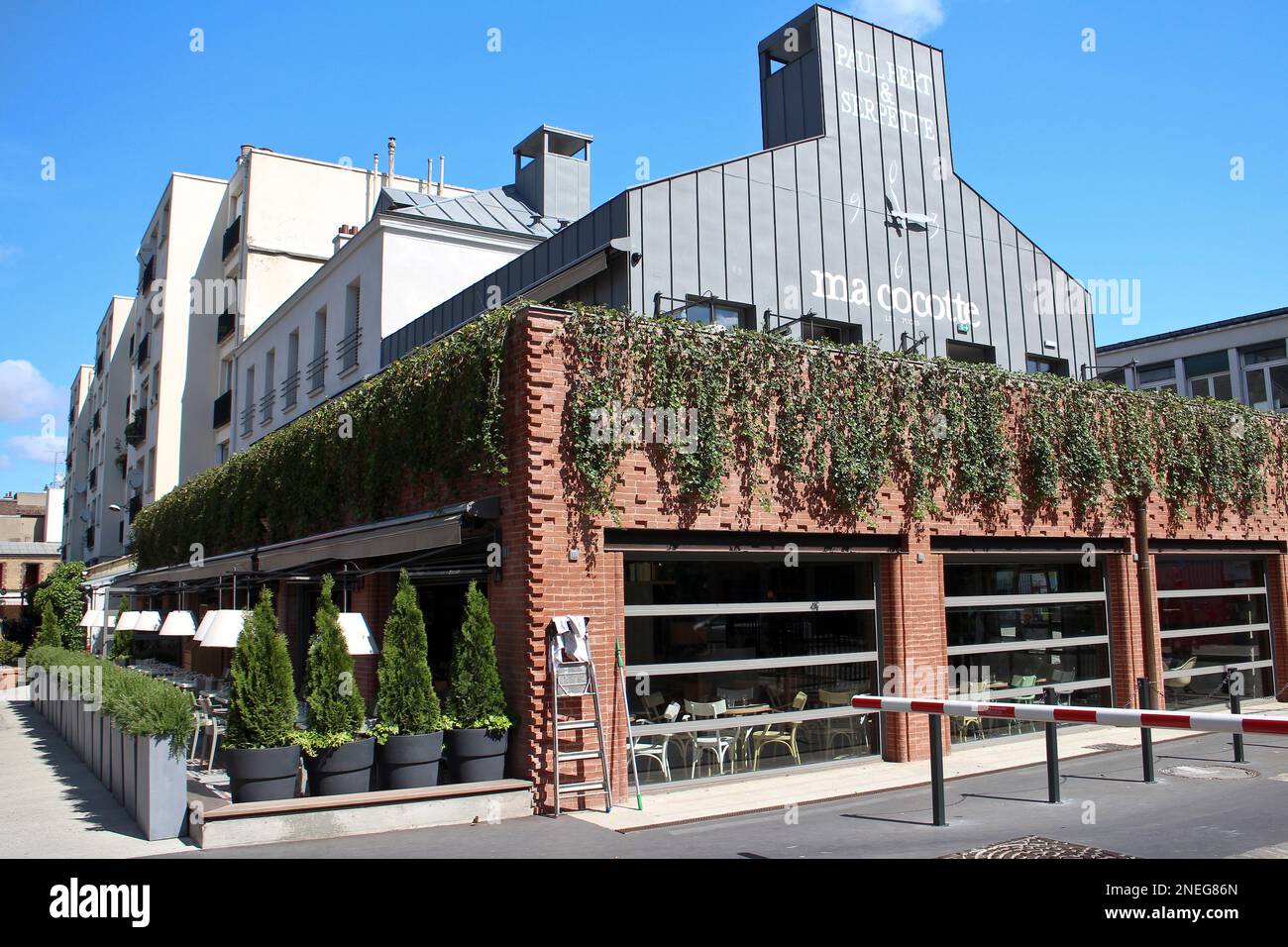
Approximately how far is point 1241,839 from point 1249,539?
436 inches

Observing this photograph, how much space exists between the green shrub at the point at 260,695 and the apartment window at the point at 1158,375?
30952 mm

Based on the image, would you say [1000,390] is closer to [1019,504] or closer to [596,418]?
[1019,504]

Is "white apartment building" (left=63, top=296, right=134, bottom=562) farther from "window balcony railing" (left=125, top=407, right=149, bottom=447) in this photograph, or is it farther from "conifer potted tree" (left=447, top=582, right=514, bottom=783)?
"conifer potted tree" (left=447, top=582, right=514, bottom=783)

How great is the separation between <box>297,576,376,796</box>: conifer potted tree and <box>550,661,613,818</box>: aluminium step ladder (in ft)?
5.62

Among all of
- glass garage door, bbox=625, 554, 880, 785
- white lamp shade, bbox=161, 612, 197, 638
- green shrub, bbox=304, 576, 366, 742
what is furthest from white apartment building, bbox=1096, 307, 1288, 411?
green shrub, bbox=304, 576, 366, 742

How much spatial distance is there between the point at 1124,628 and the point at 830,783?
21.3 ft

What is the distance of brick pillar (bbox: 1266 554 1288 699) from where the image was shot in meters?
17.5

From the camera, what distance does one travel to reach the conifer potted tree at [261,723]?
8703 millimetres

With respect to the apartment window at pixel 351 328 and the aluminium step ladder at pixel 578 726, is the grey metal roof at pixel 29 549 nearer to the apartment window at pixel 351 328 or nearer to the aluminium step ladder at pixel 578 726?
the apartment window at pixel 351 328

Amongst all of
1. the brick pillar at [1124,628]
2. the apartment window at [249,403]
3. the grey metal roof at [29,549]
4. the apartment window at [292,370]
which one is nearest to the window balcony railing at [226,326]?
the apartment window at [249,403]

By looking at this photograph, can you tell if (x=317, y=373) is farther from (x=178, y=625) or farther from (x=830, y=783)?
(x=830, y=783)

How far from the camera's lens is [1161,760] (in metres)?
12.0

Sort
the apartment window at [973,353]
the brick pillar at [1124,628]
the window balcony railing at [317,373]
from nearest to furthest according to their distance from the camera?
the brick pillar at [1124,628] → the apartment window at [973,353] → the window balcony railing at [317,373]
